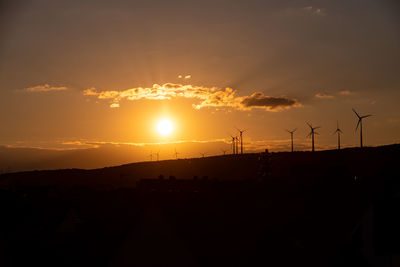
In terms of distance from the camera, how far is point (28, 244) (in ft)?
135

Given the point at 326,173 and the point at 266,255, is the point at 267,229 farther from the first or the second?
the point at 326,173

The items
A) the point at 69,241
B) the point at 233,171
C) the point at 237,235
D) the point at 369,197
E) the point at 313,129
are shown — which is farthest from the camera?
the point at 233,171

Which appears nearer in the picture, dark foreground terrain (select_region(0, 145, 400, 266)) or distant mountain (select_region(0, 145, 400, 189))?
dark foreground terrain (select_region(0, 145, 400, 266))

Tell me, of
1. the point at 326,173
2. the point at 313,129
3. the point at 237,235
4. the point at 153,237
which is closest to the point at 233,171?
the point at 313,129

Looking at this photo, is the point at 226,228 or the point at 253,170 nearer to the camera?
the point at 226,228

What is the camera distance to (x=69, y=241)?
43719 millimetres

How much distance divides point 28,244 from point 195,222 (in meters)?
17.6

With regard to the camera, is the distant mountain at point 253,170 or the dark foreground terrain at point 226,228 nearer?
the dark foreground terrain at point 226,228

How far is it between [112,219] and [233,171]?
131 meters

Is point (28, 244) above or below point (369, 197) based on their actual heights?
below

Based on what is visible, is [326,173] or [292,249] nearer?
[292,249]

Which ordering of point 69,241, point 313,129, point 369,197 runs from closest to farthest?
1. point 369,197
2. point 69,241
3. point 313,129

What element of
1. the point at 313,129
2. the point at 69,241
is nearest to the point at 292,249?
the point at 69,241

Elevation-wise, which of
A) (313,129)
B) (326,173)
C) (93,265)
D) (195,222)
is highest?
(313,129)
